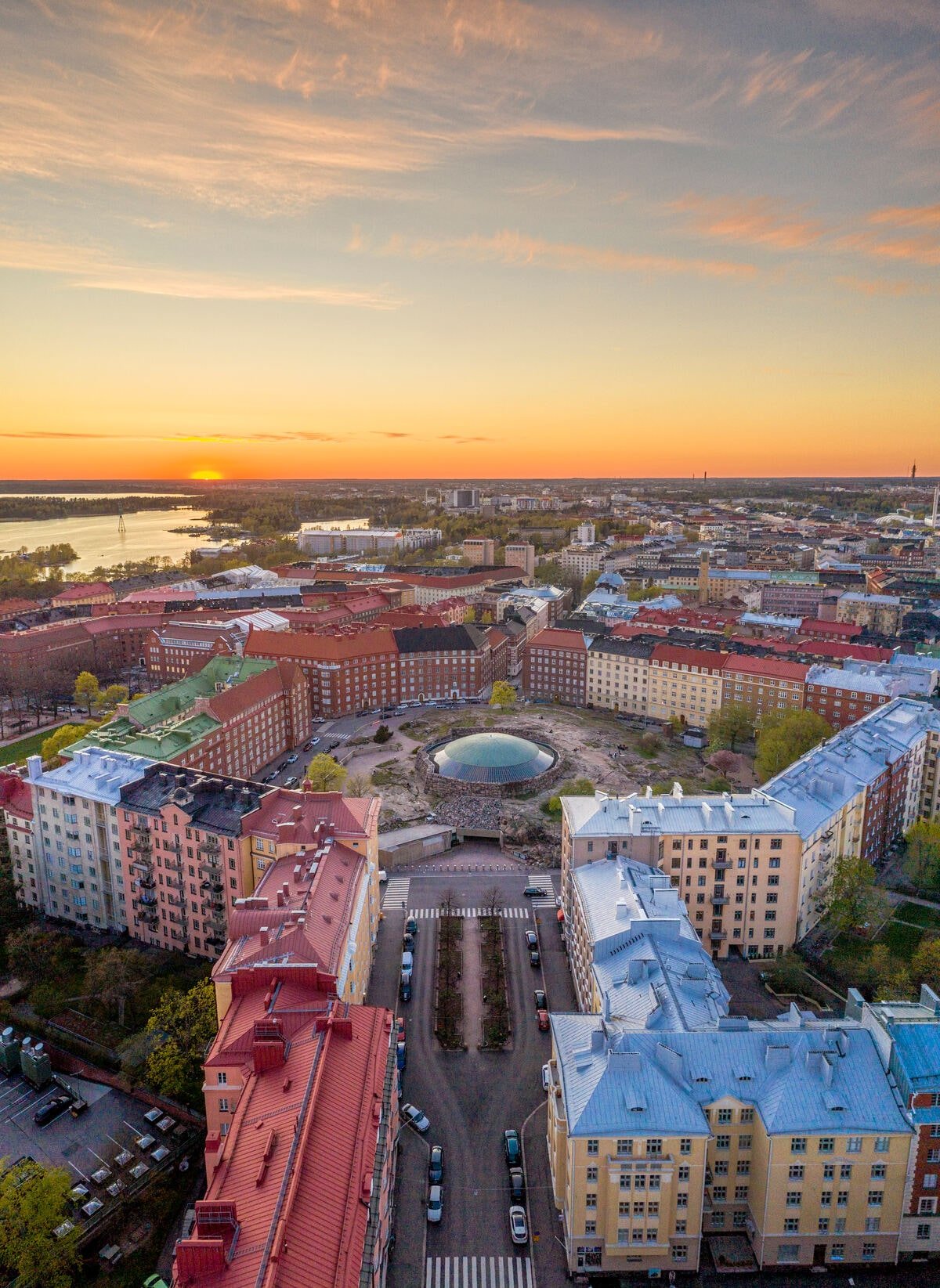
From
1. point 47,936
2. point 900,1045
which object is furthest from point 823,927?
point 47,936

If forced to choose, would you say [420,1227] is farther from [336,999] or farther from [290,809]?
[290,809]

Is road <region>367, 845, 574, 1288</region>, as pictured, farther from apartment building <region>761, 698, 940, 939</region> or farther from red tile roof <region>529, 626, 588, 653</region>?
red tile roof <region>529, 626, 588, 653</region>

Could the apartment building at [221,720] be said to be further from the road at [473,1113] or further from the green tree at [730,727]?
the green tree at [730,727]

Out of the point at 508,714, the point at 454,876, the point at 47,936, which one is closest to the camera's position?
the point at 47,936

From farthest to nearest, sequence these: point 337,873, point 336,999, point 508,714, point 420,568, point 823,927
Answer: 1. point 420,568
2. point 508,714
3. point 823,927
4. point 337,873
5. point 336,999

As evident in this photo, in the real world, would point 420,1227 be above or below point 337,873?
below

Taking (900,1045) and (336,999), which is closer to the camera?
(900,1045)

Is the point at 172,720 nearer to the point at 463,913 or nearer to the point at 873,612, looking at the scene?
the point at 463,913

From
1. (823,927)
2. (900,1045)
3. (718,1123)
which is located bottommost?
(823,927)
